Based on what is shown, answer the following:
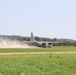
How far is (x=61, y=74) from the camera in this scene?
23594mm

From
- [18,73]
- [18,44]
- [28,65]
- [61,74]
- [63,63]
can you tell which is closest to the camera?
[18,73]

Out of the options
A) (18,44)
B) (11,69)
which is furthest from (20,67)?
(18,44)

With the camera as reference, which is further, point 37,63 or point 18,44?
point 18,44

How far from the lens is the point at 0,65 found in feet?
80.2

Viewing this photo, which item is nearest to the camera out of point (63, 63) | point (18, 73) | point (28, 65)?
point (18, 73)

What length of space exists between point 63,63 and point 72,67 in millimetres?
1943

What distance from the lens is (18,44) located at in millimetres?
90000

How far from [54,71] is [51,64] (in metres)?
3.09

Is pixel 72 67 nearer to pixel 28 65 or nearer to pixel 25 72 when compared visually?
pixel 28 65

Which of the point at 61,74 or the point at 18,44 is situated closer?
the point at 61,74

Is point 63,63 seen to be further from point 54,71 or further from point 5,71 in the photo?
point 5,71

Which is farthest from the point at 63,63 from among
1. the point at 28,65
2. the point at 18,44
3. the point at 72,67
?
the point at 18,44

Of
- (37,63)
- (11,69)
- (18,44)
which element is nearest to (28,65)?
(37,63)

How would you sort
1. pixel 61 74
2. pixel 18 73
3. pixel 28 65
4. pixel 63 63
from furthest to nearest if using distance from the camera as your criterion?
pixel 63 63, pixel 28 65, pixel 61 74, pixel 18 73
